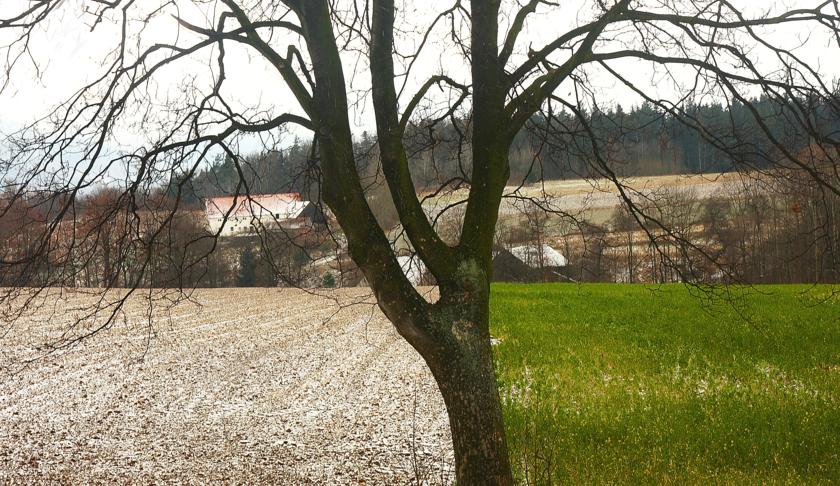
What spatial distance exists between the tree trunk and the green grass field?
1.62 feet

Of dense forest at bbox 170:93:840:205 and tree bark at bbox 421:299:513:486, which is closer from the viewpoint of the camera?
tree bark at bbox 421:299:513:486

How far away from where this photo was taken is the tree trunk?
4.87 meters

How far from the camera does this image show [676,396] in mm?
10586

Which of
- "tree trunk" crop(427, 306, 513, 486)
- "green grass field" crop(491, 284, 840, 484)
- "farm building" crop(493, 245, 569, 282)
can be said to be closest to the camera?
"tree trunk" crop(427, 306, 513, 486)

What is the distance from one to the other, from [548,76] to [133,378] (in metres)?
12.3

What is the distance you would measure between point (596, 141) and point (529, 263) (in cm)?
3728

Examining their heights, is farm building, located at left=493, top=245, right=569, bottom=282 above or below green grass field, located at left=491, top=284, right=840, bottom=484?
above

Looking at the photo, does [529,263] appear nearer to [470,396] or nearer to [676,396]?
[676,396]

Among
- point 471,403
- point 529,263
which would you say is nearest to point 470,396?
point 471,403

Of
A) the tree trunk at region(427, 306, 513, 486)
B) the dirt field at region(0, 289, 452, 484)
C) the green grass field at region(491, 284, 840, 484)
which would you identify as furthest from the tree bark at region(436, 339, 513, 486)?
the dirt field at region(0, 289, 452, 484)

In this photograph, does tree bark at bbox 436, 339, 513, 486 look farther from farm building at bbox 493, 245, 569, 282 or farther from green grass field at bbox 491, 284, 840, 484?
farm building at bbox 493, 245, 569, 282

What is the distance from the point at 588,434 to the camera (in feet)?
28.8

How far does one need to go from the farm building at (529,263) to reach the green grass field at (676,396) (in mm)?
18436

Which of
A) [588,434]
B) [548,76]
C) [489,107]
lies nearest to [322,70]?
[489,107]
